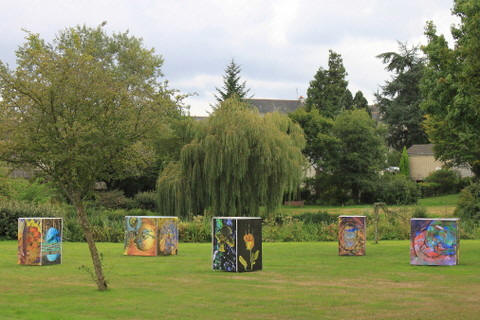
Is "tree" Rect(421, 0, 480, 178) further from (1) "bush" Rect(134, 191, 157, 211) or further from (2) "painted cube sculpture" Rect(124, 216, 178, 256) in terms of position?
(1) "bush" Rect(134, 191, 157, 211)

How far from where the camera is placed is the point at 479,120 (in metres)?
22.1

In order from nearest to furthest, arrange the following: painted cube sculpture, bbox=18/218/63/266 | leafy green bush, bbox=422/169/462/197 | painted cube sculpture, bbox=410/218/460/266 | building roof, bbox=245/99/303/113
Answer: painted cube sculpture, bbox=410/218/460/266
painted cube sculpture, bbox=18/218/63/266
leafy green bush, bbox=422/169/462/197
building roof, bbox=245/99/303/113

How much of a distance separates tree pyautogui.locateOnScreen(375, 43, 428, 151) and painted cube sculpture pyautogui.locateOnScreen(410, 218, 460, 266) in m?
54.4

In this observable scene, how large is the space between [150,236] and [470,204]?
2444 centimetres

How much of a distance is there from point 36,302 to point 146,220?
964 cm

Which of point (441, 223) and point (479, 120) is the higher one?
point (479, 120)

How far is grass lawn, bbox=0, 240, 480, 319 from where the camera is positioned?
9844mm

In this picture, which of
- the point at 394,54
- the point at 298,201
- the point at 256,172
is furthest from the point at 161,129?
the point at 394,54

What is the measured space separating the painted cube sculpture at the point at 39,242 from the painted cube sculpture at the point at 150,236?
3.03 meters

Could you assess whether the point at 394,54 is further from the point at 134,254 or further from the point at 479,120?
the point at 134,254

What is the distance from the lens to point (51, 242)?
1794 centimetres

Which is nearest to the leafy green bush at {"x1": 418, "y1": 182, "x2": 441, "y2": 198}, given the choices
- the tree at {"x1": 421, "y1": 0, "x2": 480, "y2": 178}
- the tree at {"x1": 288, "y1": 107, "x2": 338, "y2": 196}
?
the tree at {"x1": 288, "y1": 107, "x2": 338, "y2": 196}

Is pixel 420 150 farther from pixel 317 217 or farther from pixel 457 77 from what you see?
pixel 457 77

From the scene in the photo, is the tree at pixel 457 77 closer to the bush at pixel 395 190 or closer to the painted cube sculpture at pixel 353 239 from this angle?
the painted cube sculpture at pixel 353 239
